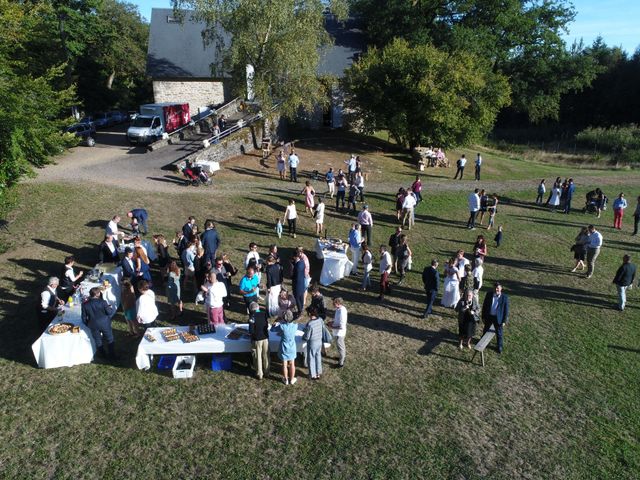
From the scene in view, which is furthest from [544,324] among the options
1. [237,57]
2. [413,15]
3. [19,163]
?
[413,15]

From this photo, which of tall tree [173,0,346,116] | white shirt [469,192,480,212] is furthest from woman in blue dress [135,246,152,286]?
tall tree [173,0,346,116]

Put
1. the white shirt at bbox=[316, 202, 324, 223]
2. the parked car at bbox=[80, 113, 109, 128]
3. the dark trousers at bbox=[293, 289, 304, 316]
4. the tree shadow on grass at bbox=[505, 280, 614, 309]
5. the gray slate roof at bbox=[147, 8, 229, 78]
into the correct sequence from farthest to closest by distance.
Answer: the gray slate roof at bbox=[147, 8, 229, 78] → the parked car at bbox=[80, 113, 109, 128] → the white shirt at bbox=[316, 202, 324, 223] → the tree shadow on grass at bbox=[505, 280, 614, 309] → the dark trousers at bbox=[293, 289, 304, 316]

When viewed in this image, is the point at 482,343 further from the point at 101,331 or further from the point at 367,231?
the point at 101,331

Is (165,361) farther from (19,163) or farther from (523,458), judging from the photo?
(19,163)

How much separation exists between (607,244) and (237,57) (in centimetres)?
1877

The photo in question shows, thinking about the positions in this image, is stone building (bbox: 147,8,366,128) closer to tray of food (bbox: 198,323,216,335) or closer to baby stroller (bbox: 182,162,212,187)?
baby stroller (bbox: 182,162,212,187)

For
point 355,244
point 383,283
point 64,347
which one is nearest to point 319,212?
point 355,244

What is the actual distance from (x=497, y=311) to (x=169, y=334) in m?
6.82

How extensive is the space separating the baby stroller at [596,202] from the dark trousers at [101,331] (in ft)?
70.6

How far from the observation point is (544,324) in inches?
464

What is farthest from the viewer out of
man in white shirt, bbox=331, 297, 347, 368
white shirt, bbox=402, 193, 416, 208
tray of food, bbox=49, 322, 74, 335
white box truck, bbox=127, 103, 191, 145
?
white box truck, bbox=127, 103, 191, 145

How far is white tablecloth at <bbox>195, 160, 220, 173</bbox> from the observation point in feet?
76.6

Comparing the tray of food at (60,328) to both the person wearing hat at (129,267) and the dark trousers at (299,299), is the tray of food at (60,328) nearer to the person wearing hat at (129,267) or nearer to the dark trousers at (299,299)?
the person wearing hat at (129,267)

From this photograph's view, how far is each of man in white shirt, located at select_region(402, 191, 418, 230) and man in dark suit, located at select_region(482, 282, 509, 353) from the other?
25.8 ft
